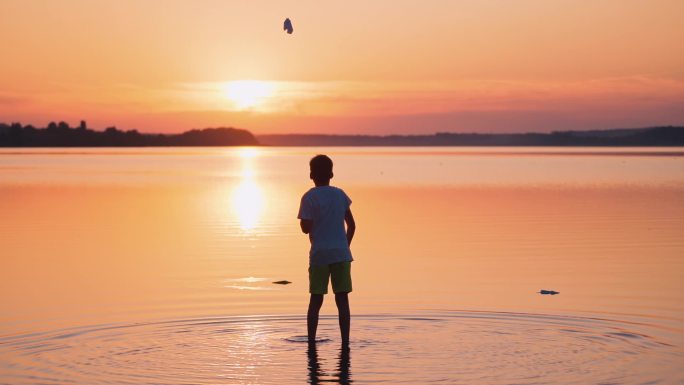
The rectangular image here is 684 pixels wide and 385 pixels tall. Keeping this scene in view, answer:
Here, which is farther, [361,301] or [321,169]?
[361,301]

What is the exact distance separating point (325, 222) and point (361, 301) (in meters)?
3.87

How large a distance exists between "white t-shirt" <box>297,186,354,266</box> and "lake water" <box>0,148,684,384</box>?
1058mm

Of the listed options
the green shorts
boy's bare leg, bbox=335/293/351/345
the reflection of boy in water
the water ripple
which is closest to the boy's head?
the reflection of boy in water

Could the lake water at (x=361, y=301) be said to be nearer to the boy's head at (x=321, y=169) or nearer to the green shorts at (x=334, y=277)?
the green shorts at (x=334, y=277)

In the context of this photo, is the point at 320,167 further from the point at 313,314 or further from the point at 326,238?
the point at 313,314

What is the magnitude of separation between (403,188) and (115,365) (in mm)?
42828

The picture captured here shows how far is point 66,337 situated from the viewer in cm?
1315

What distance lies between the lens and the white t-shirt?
12.2 m

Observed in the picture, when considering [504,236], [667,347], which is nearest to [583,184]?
[504,236]

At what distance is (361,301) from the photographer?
51.9 feet

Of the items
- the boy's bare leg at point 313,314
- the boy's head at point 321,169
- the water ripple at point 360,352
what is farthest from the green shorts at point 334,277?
the boy's head at point 321,169

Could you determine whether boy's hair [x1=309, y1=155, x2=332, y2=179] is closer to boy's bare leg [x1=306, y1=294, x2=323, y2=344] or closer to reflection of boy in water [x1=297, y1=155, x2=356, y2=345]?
reflection of boy in water [x1=297, y1=155, x2=356, y2=345]

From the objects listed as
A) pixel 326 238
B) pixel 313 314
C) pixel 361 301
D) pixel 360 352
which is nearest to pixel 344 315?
pixel 313 314

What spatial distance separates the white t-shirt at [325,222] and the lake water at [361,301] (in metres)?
1.06
